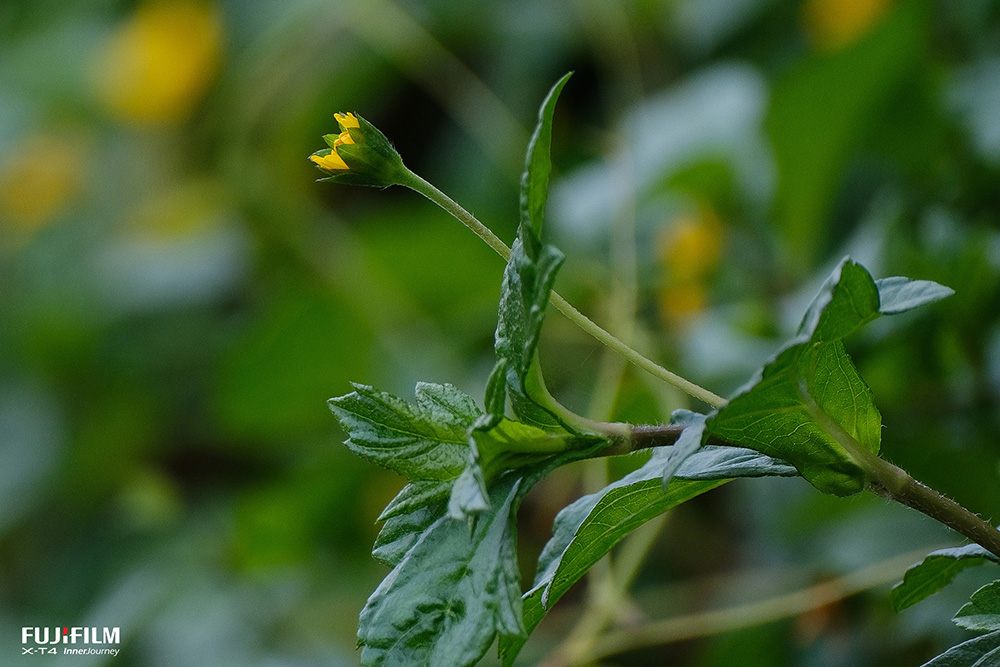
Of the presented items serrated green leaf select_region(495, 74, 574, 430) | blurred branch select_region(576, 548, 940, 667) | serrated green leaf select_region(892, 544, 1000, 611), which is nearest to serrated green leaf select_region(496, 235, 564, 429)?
serrated green leaf select_region(495, 74, 574, 430)

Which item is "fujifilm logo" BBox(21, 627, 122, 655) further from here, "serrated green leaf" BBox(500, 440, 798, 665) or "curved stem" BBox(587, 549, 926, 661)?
"serrated green leaf" BBox(500, 440, 798, 665)

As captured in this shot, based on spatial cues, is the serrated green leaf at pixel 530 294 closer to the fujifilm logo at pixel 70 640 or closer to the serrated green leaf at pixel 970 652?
the serrated green leaf at pixel 970 652

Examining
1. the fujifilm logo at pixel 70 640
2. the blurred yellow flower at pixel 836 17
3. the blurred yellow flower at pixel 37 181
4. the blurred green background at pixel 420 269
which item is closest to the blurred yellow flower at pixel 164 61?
the blurred green background at pixel 420 269

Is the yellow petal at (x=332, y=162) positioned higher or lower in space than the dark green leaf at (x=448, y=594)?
higher

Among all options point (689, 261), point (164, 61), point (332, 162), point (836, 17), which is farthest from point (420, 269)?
point (332, 162)

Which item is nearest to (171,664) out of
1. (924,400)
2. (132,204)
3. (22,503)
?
(22,503)

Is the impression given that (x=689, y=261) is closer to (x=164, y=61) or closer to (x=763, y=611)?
(x=763, y=611)
